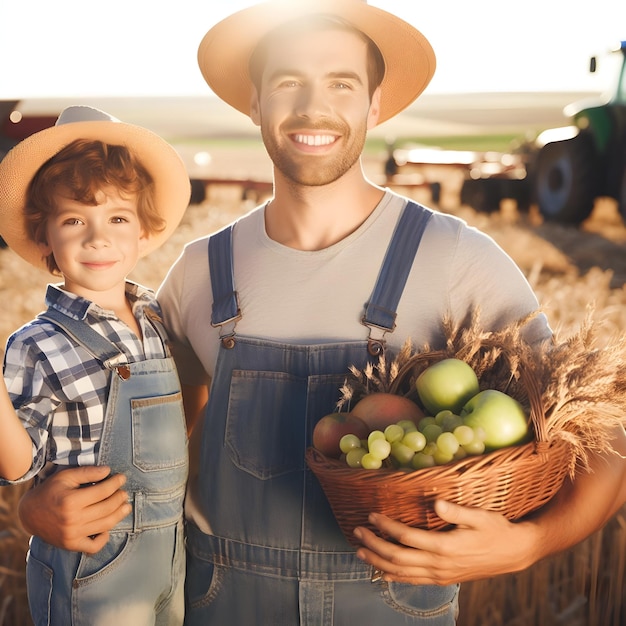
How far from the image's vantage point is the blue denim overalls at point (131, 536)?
2.20m

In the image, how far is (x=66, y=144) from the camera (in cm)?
250

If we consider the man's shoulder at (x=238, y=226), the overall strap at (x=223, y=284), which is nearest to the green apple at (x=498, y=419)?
the overall strap at (x=223, y=284)

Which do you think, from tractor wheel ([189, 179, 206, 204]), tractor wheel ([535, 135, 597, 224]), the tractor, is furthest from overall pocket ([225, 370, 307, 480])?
tractor wheel ([189, 179, 206, 204])

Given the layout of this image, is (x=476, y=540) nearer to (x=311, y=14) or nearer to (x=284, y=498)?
(x=284, y=498)

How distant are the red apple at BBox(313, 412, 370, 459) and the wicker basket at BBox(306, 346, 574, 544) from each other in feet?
0.12

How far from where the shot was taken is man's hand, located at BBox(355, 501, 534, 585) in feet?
5.95

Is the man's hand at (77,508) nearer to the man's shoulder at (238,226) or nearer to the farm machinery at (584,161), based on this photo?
the man's shoulder at (238,226)

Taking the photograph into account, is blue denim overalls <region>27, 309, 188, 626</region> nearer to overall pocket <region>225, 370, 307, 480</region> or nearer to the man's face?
overall pocket <region>225, 370, 307, 480</region>

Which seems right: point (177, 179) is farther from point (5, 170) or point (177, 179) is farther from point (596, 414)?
point (596, 414)

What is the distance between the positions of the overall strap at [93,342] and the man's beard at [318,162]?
0.70 m

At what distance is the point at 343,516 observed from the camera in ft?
6.32

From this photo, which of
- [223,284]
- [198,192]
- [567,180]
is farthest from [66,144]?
[198,192]

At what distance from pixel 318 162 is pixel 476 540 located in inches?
44.0

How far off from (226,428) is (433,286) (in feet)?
2.24
